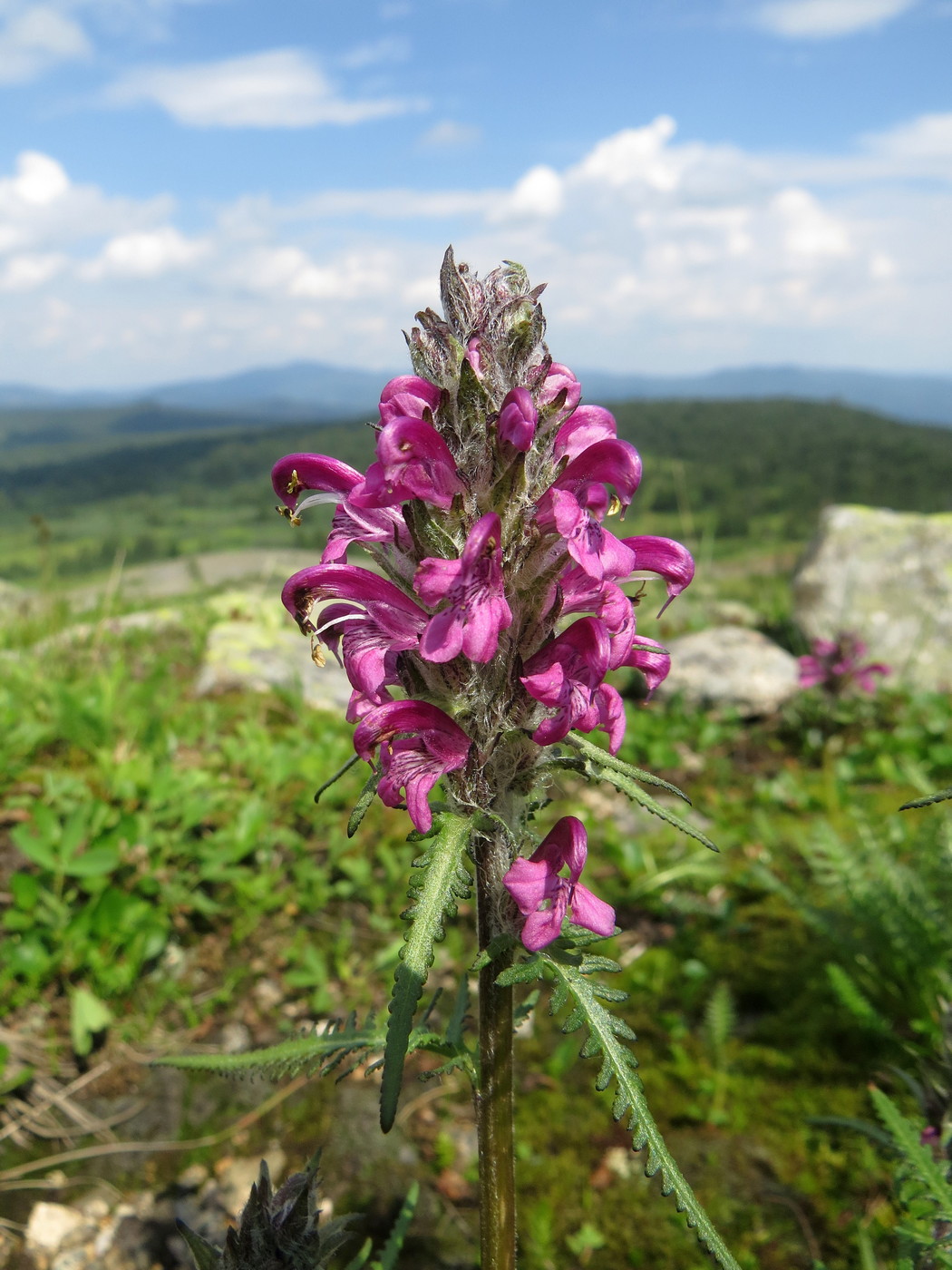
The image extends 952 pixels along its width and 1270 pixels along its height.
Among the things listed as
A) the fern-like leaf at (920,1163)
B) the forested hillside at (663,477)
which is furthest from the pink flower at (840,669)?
the forested hillside at (663,477)

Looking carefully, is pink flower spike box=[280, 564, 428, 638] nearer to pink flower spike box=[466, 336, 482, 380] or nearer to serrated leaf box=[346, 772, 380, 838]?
serrated leaf box=[346, 772, 380, 838]

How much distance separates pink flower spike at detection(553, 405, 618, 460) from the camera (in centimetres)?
171

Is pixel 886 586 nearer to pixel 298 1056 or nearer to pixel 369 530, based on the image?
pixel 369 530

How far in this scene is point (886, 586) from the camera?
34.7 ft

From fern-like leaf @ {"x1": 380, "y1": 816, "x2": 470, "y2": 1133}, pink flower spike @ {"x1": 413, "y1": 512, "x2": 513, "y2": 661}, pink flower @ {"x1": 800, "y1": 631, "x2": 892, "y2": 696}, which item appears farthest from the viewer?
pink flower @ {"x1": 800, "y1": 631, "x2": 892, "y2": 696}

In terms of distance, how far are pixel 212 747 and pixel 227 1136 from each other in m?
2.45

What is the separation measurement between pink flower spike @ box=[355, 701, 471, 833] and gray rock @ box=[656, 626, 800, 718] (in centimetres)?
664

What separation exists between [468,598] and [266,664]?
6067mm

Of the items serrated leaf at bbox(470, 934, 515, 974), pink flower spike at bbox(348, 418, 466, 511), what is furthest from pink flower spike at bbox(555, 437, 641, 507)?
serrated leaf at bbox(470, 934, 515, 974)

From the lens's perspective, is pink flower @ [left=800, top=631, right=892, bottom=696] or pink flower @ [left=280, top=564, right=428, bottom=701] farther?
pink flower @ [left=800, top=631, right=892, bottom=696]

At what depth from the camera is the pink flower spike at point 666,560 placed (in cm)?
180

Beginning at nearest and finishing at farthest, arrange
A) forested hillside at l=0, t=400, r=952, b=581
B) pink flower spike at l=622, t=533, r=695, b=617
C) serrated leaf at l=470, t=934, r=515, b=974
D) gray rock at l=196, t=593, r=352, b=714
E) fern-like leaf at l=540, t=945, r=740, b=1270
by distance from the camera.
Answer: fern-like leaf at l=540, t=945, r=740, b=1270 → serrated leaf at l=470, t=934, r=515, b=974 → pink flower spike at l=622, t=533, r=695, b=617 → gray rock at l=196, t=593, r=352, b=714 → forested hillside at l=0, t=400, r=952, b=581

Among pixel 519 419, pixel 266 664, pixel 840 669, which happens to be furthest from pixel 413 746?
pixel 840 669

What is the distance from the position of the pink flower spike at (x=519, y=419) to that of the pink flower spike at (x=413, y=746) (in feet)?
1.75
